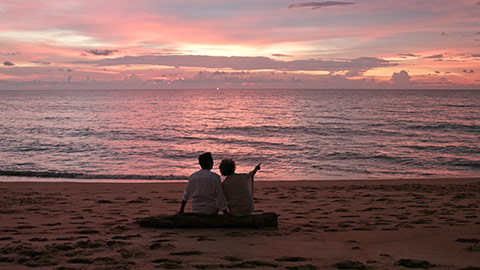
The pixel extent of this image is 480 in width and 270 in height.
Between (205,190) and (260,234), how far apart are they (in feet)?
3.79

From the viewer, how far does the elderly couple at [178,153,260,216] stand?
6812 millimetres

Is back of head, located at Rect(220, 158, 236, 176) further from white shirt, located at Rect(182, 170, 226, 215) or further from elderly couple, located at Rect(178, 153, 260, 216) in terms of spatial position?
white shirt, located at Rect(182, 170, 226, 215)

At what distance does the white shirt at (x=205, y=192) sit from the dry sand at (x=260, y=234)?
41 centimetres

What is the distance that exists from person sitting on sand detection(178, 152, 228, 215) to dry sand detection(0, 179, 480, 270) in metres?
0.41

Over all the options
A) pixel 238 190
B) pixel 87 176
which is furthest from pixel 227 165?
pixel 87 176

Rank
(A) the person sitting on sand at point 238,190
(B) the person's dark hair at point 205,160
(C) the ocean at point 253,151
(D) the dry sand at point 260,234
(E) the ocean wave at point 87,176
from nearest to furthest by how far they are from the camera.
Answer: (D) the dry sand at point 260,234 < (B) the person's dark hair at point 205,160 < (A) the person sitting on sand at point 238,190 < (E) the ocean wave at point 87,176 < (C) the ocean at point 253,151

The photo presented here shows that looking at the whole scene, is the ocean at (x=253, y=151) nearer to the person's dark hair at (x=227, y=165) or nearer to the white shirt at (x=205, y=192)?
the white shirt at (x=205, y=192)

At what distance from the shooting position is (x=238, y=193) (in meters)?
7.07

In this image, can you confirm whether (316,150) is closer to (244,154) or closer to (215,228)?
(244,154)

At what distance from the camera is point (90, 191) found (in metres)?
12.6

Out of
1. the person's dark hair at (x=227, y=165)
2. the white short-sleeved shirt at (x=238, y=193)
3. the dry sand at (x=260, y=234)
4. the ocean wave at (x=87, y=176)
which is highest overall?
the person's dark hair at (x=227, y=165)

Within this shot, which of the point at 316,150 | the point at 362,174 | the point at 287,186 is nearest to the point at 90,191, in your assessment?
the point at 287,186

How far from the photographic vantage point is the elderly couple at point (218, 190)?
6812 millimetres

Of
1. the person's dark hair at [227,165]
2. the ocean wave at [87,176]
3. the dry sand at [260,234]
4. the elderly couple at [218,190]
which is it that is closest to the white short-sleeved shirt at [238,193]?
the elderly couple at [218,190]
